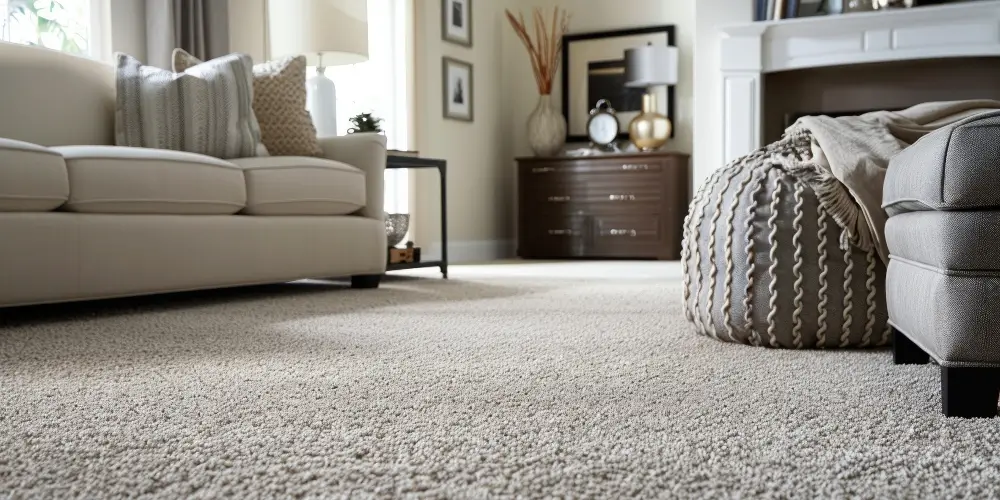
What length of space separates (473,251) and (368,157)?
2854 mm

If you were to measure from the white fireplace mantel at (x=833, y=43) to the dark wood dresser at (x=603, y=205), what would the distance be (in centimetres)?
64

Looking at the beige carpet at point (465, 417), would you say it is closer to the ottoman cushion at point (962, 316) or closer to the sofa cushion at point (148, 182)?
the ottoman cushion at point (962, 316)

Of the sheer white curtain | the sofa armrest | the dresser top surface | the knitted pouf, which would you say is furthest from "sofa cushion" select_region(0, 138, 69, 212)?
the dresser top surface

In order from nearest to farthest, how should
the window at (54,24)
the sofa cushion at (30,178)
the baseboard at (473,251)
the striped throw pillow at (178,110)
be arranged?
the sofa cushion at (30,178) → the striped throw pillow at (178,110) → the window at (54,24) → the baseboard at (473,251)

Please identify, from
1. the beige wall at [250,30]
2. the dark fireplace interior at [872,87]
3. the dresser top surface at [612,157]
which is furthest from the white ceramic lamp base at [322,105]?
the dark fireplace interior at [872,87]

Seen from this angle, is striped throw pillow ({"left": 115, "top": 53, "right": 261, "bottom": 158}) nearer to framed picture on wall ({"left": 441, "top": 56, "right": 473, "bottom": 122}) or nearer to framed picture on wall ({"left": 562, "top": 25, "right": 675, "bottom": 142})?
framed picture on wall ({"left": 441, "top": 56, "right": 473, "bottom": 122})

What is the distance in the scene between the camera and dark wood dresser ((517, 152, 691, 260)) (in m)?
5.82

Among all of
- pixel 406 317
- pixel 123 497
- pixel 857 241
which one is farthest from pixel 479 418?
pixel 406 317

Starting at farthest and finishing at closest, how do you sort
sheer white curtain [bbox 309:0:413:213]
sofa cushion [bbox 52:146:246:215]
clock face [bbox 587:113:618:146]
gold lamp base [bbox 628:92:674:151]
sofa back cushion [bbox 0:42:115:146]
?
clock face [bbox 587:113:618:146]
gold lamp base [bbox 628:92:674:151]
sheer white curtain [bbox 309:0:413:213]
sofa back cushion [bbox 0:42:115:146]
sofa cushion [bbox 52:146:246:215]

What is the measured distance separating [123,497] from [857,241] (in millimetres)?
1304

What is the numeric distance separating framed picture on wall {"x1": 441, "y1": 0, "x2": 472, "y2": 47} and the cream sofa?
2591mm

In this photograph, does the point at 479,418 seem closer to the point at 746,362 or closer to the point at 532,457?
the point at 532,457

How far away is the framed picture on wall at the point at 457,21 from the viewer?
584 cm

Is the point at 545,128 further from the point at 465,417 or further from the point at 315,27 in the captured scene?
the point at 465,417
